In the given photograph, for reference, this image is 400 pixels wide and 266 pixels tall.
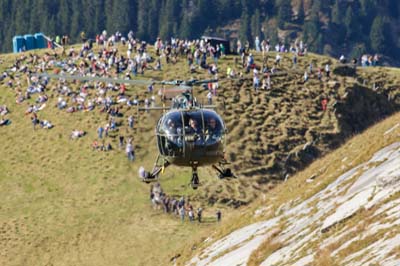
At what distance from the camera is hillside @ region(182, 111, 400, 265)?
99.6ft

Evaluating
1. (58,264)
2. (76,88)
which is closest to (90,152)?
(76,88)

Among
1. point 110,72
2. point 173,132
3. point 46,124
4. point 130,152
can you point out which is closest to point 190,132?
point 173,132

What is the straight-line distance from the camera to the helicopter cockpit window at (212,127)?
35.2m

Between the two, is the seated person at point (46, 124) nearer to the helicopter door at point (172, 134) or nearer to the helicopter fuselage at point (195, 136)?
the helicopter door at point (172, 134)

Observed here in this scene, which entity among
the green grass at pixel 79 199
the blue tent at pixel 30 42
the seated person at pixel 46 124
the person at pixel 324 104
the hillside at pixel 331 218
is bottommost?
the green grass at pixel 79 199

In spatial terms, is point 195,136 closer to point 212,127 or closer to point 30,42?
point 212,127

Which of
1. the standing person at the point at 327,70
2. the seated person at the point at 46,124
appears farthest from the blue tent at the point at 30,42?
the standing person at the point at 327,70

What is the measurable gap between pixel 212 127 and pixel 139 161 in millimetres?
36227

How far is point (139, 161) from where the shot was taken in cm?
7119

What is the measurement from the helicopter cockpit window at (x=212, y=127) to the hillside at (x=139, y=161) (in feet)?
46.2

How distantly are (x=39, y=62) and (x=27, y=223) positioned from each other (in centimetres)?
2873

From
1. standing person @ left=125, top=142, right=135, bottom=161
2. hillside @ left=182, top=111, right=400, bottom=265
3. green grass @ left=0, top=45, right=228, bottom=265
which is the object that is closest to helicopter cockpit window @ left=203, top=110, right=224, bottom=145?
hillside @ left=182, top=111, right=400, bottom=265

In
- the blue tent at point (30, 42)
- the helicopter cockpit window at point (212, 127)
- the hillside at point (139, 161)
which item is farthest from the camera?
the blue tent at point (30, 42)

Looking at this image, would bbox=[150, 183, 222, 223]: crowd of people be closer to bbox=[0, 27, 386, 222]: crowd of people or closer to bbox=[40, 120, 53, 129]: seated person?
bbox=[0, 27, 386, 222]: crowd of people
